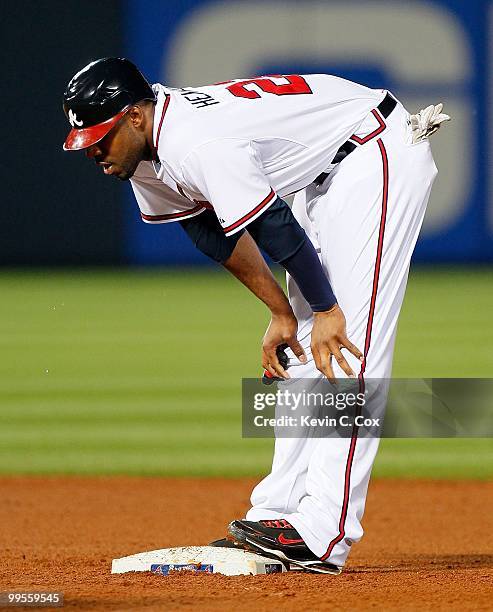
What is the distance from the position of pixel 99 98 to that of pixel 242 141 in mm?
407

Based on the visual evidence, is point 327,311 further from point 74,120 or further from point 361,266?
point 74,120

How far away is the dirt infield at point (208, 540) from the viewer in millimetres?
3066

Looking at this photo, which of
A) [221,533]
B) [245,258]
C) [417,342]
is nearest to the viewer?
[245,258]

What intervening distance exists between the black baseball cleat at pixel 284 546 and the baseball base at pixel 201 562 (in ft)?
0.10

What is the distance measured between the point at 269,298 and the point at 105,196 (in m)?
12.1

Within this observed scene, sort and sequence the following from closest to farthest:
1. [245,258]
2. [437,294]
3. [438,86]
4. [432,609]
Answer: [432,609]
[245,258]
[437,294]
[438,86]

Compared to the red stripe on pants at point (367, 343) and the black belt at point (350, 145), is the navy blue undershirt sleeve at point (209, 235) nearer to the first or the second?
the black belt at point (350, 145)

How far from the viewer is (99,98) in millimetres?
3211

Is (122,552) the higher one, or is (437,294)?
(122,552)

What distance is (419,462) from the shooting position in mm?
6516

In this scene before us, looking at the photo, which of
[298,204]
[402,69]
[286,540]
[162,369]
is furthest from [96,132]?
[402,69]

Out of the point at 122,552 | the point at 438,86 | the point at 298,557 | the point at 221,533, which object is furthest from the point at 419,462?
the point at 438,86

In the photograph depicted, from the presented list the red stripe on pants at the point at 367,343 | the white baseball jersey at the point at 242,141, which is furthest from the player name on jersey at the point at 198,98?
the red stripe on pants at the point at 367,343

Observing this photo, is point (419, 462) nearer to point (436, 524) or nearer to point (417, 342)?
point (436, 524)
